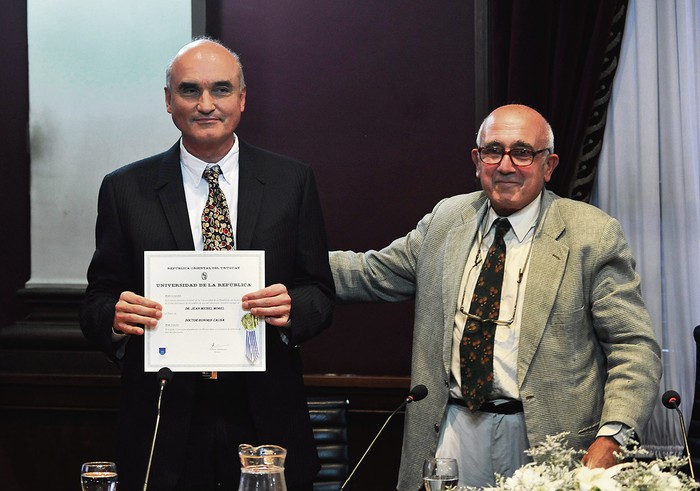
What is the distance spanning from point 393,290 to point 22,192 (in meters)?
1.88

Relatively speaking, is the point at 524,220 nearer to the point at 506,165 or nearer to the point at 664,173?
the point at 506,165

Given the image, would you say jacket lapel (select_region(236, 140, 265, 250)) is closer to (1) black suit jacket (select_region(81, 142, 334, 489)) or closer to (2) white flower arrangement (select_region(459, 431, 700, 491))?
(1) black suit jacket (select_region(81, 142, 334, 489))

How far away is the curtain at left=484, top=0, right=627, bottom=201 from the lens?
12.2ft

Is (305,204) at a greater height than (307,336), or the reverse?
(305,204)

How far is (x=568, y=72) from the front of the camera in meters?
3.72

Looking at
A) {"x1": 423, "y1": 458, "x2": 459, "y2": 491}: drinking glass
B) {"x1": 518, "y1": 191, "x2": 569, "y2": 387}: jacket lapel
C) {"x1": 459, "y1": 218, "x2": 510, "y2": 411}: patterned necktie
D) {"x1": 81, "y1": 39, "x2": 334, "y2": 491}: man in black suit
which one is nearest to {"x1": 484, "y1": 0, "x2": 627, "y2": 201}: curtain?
{"x1": 518, "y1": 191, "x2": 569, "y2": 387}: jacket lapel

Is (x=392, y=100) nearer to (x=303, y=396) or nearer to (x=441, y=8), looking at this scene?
(x=441, y=8)

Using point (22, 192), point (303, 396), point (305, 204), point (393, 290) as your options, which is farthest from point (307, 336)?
point (22, 192)

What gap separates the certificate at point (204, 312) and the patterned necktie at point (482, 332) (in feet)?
2.38

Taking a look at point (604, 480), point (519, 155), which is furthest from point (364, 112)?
point (604, 480)

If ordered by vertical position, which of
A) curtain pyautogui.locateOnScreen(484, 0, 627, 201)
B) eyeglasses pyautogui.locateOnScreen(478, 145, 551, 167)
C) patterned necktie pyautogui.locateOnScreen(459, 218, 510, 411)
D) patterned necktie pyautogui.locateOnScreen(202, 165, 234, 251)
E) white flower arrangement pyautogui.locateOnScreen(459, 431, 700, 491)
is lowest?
white flower arrangement pyautogui.locateOnScreen(459, 431, 700, 491)

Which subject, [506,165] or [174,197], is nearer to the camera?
[174,197]

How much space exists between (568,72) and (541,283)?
3.42ft

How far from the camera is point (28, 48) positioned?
4.29m
